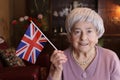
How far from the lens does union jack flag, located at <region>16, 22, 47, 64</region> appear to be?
1.39 metres

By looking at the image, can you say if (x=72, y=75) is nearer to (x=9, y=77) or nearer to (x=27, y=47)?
(x=27, y=47)

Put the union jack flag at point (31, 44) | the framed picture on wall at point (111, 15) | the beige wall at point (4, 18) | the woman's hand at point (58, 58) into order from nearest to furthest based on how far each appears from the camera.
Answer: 1. the woman's hand at point (58, 58)
2. the union jack flag at point (31, 44)
3. the beige wall at point (4, 18)
4. the framed picture on wall at point (111, 15)

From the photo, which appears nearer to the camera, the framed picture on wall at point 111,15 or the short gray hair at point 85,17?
the short gray hair at point 85,17

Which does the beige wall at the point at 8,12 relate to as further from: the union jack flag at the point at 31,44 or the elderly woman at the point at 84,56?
the elderly woman at the point at 84,56

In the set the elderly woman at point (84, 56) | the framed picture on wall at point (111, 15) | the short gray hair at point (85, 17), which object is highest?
the short gray hair at point (85, 17)

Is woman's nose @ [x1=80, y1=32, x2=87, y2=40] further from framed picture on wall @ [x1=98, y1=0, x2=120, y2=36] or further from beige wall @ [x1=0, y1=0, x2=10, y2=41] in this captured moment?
framed picture on wall @ [x1=98, y1=0, x2=120, y2=36]

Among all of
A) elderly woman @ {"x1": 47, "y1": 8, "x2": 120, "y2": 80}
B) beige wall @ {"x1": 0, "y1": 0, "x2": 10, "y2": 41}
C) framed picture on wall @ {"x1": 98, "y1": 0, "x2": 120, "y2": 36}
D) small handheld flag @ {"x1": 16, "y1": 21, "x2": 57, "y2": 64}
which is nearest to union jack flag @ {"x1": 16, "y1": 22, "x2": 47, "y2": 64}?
small handheld flag @ {"x1": 16, "y1": 21, "x2": 57, "y2": 64}

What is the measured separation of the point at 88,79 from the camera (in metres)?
1.35

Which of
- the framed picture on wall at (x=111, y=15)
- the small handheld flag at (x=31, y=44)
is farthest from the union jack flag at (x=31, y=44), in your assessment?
the framed picture on wall at (x=111, y=15)

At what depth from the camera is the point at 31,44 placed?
141 centimetres

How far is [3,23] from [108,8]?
2.14 metres

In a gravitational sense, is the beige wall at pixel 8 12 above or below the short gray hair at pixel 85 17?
below

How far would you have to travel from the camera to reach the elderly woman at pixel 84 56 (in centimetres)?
130

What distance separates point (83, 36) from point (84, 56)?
144 mm
